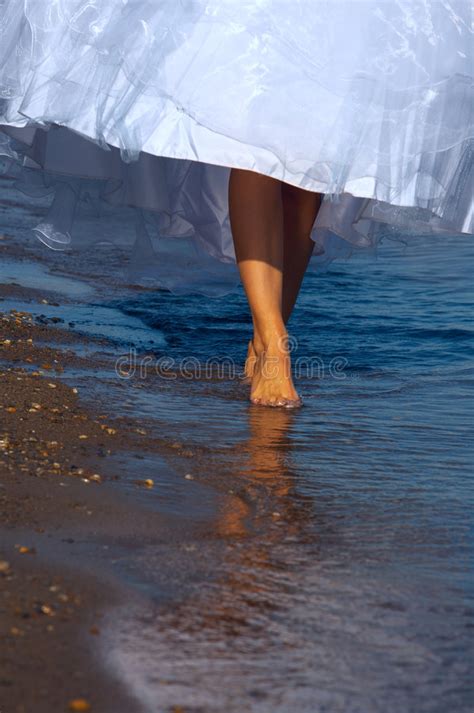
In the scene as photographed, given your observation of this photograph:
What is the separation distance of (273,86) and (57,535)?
1.29 m

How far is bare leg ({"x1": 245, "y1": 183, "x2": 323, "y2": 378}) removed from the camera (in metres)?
3.31

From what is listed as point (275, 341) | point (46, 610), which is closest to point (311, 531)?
point (46, 610)

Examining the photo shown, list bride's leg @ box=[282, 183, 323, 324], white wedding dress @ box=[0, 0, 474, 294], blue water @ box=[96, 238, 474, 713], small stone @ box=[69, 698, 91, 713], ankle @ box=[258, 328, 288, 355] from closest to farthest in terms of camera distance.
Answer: small stone @ box=[69, 698, 91, 713] < blue water @ box=[96, 238, 474, 713] < white wedding dress @ box=[0, 0, 474, 294] < ankle @ box=[258, 328, 288, 355] < bride's leg @ box=[282, 183, 323, 324]

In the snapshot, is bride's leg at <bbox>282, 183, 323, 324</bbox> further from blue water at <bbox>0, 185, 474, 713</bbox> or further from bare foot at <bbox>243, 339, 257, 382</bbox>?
blue water at <bbox>0, 185, 474, 713</bbox>

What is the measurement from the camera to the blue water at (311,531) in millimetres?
1443

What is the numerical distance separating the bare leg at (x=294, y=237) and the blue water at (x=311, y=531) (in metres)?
0.27

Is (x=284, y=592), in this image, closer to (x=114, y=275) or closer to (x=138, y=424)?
(x=138, y=424)

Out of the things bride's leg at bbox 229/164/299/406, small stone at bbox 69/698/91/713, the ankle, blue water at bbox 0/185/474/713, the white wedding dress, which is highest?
the white wedding dress

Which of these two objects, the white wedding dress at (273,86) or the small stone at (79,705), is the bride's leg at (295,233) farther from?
the small stone at (79,705)

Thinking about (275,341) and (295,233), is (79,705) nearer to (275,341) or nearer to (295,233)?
(275,341)

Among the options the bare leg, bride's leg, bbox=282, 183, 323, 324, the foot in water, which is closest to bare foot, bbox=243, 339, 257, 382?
the bare leg

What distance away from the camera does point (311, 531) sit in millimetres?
2021

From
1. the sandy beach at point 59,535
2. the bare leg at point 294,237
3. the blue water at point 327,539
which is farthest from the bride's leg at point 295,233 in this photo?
the sandy beach at point 59,535

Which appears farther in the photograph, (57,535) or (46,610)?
(57,535)
